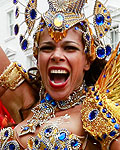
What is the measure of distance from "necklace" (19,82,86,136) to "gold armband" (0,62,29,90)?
0.24 metres

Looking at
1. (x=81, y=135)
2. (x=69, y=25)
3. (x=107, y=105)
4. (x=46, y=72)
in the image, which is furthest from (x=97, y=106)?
(x=69, y=25)

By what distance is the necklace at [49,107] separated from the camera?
229 centimetres

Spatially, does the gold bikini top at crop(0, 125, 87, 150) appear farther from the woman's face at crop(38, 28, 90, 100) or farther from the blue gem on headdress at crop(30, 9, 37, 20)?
the blue gem on headdress at crop(30, 9, 37, 20)

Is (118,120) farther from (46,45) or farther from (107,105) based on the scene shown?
(46,45)

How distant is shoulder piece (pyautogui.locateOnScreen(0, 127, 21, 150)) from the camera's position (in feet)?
7.45

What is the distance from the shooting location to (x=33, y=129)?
7.43 feet

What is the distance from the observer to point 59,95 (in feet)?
7.32

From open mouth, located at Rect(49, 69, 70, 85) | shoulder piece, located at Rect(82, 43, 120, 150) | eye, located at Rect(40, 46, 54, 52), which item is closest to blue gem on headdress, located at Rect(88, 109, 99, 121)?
shoulder piece, located at Rect(82, 43, 120, 150)

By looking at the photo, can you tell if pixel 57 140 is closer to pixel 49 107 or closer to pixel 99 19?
pixel 49 107

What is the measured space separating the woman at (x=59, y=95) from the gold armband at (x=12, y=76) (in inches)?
9.1

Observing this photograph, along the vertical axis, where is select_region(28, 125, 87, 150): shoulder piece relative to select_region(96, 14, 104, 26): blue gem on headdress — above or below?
below

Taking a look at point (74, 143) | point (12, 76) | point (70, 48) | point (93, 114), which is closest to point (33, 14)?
point (70, 48)

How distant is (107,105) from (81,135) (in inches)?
9.6

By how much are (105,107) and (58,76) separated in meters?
0.35
